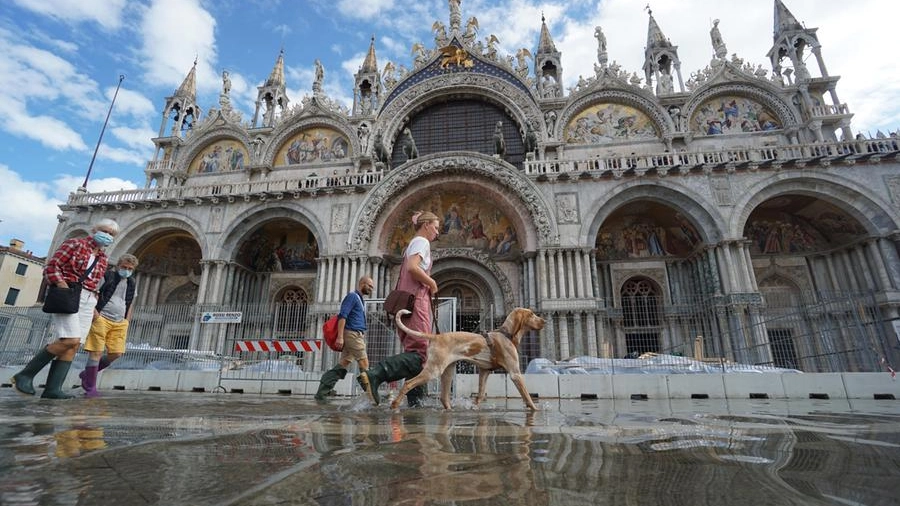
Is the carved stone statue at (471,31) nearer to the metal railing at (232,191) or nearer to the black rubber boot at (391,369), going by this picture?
the metal railing at (232,191)

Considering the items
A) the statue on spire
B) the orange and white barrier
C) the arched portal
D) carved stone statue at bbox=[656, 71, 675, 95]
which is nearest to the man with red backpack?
the orange and white barrier

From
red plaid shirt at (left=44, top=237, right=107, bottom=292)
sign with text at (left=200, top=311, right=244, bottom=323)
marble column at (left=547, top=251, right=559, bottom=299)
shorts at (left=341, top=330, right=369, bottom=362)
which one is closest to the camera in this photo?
red plaid shirt at (left=44, top=237, right=107, bottom=292)

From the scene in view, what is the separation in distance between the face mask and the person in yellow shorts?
0.35 metres

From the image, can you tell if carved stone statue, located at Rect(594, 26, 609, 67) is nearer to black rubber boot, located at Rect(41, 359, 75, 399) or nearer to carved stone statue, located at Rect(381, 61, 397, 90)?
carved stone statue, located at Rect(381, 61, 397, 90)

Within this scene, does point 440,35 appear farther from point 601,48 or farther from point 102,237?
point 102,237

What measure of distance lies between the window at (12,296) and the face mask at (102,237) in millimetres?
32724

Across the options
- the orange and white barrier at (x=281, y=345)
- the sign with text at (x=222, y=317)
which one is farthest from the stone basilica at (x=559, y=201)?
the orange and white barrier at (x=281, y=345)

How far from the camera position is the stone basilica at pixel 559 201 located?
13.0 meters

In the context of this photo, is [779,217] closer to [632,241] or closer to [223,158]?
[632,241]

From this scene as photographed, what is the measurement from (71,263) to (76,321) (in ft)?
1.90

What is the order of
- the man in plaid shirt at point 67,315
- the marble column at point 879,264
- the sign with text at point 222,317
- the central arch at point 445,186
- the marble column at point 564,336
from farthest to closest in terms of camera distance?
1. the central arch at point 445,186
2. the marble column at point 879,264
3. the marble column at point 564,336
4. the sign with text at point 222,317
5. the man in plaid shirt at point 67,315

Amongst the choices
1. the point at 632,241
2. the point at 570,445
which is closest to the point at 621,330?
the point at 632,241

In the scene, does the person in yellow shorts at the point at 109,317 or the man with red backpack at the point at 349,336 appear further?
the person in yellow shorts at the point at 109,317

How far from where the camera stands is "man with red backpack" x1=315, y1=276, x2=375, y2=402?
4.61m
